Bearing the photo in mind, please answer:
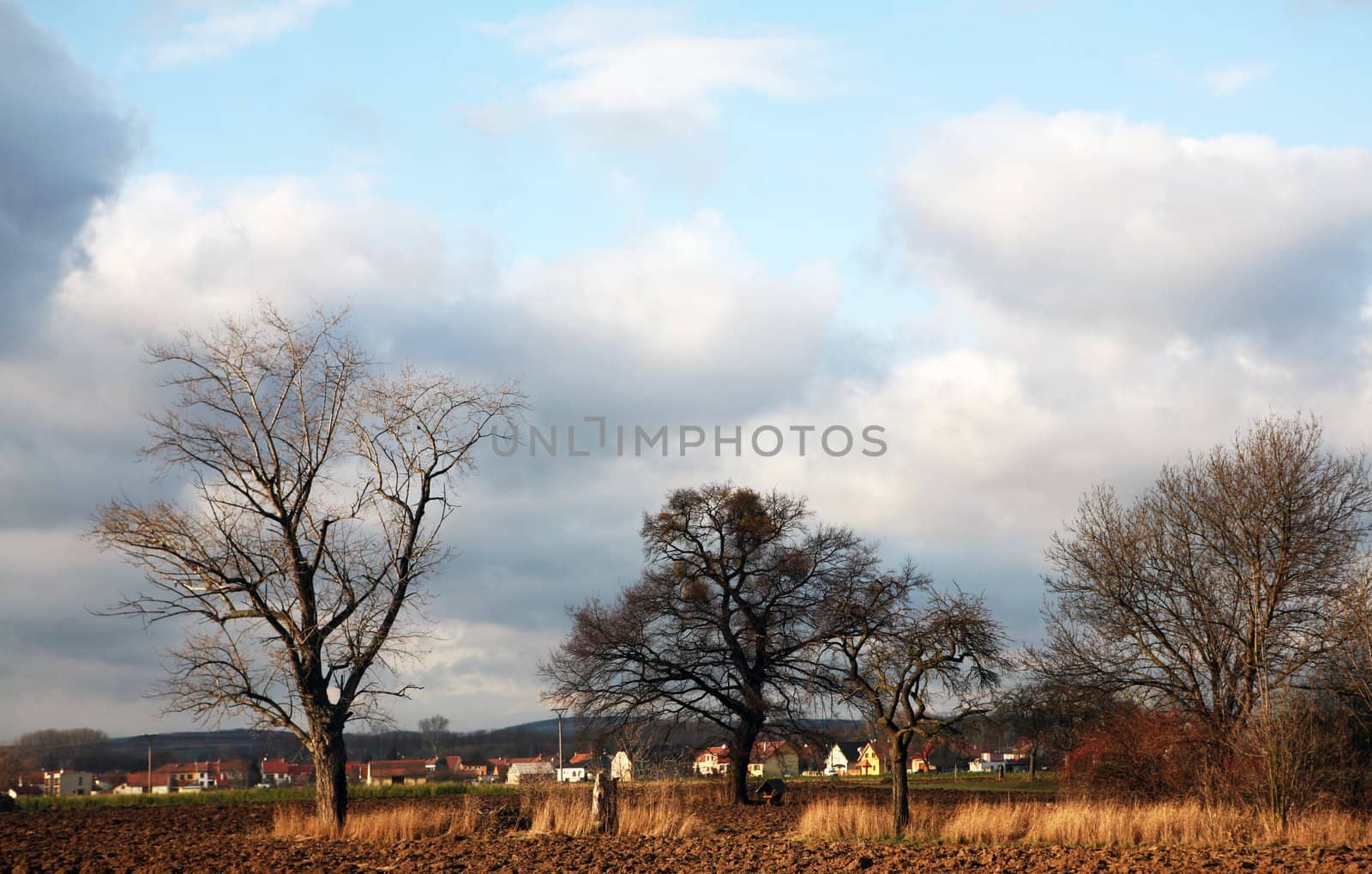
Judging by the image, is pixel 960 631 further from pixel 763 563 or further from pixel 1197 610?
pixel 763 563

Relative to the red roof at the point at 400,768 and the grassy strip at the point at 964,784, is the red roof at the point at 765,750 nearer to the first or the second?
the grassy strip at the point at 964,784

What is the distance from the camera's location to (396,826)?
23719mm

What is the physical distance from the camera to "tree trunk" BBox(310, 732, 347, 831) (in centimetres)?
2503

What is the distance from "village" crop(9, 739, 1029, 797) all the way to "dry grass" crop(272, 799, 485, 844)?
1.89 meters

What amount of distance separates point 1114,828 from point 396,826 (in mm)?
14125

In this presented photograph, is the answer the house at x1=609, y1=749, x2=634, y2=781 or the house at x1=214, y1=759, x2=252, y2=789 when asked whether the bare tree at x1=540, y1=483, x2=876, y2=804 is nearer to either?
the house at x1=609, y1=749, x2=634, y2=781

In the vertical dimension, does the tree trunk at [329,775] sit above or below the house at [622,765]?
above

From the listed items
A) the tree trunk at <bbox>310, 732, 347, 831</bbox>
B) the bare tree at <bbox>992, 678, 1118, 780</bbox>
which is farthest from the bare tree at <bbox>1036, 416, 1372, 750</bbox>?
the tree trunk at <bbox>310, 732, 347, 831</bbox>

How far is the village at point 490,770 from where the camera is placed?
36.1 m

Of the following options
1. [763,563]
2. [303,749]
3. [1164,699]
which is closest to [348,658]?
[303,749]

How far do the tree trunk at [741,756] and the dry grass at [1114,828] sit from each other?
13.1 metres

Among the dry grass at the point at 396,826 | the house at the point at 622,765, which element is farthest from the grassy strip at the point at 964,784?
the dry grass at the point at 396,826

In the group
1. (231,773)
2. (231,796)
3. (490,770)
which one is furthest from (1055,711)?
(231,773)

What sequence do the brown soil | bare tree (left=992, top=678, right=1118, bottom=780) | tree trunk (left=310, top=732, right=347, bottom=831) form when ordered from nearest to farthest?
1. the brown soil
2. tree trunk (left=310, top=732, right=347, bottom=831)
3. bare tree (left=992, top=678, right=1118, bottom=780)
